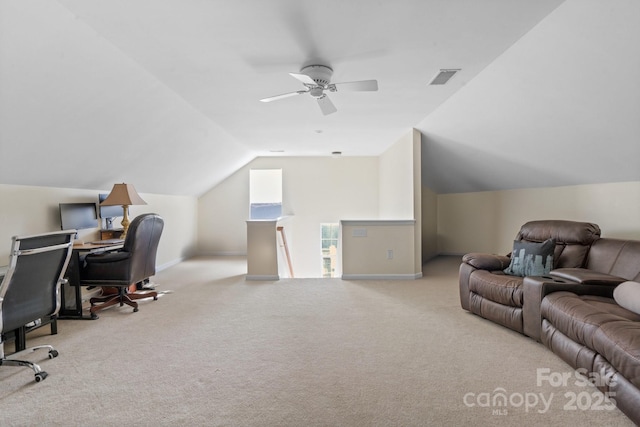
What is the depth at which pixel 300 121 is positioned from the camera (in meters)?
5.09

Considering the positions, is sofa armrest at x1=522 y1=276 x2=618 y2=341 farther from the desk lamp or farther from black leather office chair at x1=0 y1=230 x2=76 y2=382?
the desk lamp

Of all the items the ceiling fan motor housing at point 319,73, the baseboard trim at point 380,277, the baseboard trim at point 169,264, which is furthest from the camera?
the baseboard trim at point 169,264

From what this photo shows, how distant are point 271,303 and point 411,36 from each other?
3262 millimetres

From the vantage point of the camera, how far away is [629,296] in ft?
7.95

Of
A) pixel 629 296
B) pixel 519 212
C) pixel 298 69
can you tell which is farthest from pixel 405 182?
pixel 629 296

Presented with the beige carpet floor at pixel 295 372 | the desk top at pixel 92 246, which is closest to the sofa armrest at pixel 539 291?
the beige carpet floor at pixel 295 372

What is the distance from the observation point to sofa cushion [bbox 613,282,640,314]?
2.36 meters

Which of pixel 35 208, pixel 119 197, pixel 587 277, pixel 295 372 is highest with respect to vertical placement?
pixel 119 197

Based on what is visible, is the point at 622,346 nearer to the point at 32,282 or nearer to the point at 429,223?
the point at 32,282

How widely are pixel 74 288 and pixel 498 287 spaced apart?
15.0 ft

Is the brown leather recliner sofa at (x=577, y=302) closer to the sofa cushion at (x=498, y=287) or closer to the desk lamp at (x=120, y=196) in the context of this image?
the sofa cushion at (x=498, y=287)

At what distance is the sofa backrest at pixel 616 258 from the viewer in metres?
2.97

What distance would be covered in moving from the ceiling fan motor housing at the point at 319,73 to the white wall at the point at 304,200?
5.34 meters

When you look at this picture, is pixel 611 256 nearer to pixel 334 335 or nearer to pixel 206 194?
pixel 334 335
